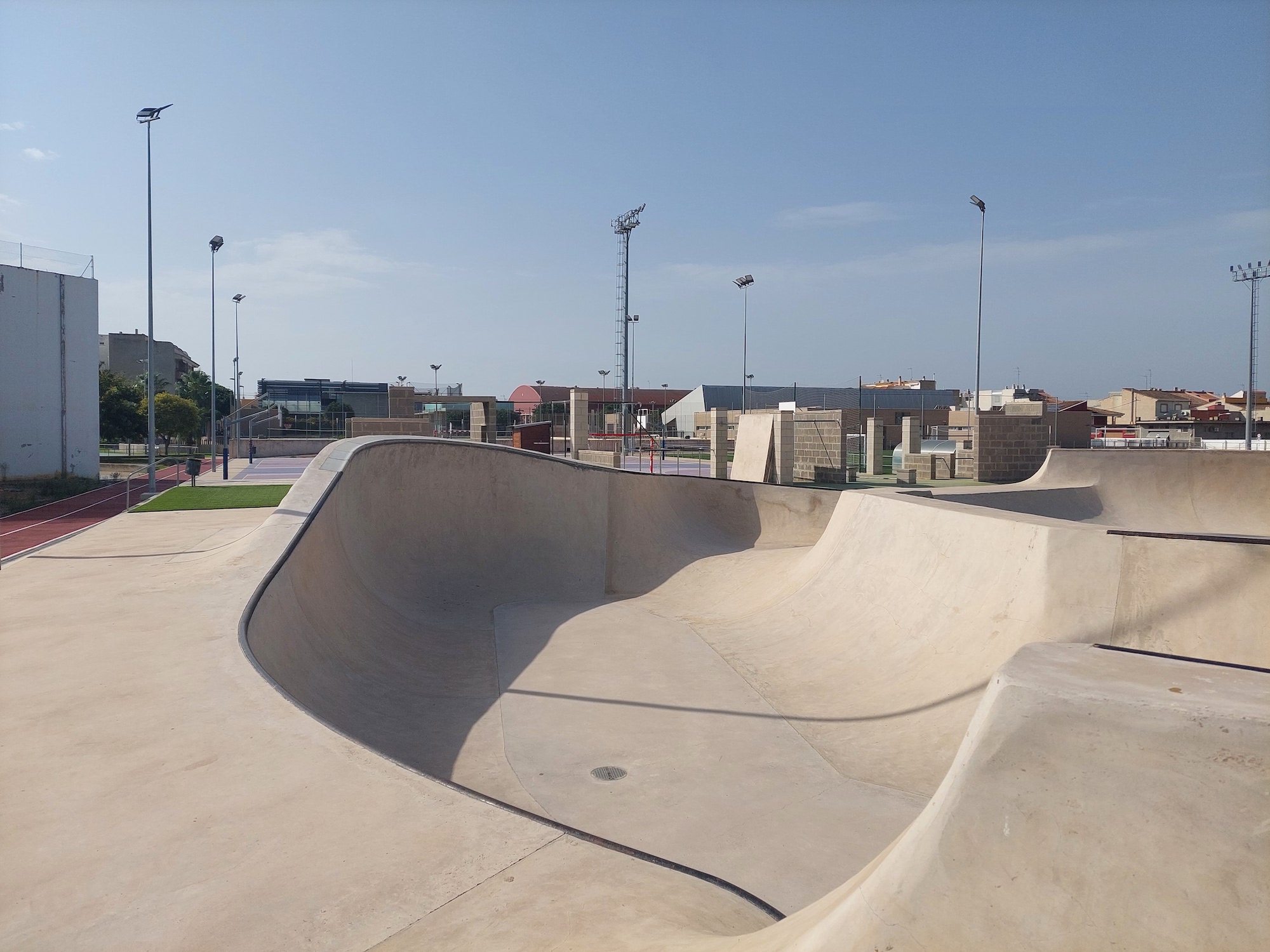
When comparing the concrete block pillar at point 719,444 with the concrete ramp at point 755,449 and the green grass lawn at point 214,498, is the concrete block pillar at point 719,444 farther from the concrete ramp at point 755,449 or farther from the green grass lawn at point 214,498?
the green grass lawn at point 214,498

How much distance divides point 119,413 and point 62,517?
3048 cm

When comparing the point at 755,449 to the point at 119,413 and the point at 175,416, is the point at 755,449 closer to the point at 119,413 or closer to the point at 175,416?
the point at 119,413

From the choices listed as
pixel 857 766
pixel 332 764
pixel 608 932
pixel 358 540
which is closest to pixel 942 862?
pixel 608 932

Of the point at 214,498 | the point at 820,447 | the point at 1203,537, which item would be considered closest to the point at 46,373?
the point at 214,498

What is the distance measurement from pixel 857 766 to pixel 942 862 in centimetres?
480

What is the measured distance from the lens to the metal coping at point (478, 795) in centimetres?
388

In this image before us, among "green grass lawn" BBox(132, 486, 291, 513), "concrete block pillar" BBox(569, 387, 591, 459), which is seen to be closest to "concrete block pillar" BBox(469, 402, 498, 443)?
"concrete block pillar" BBox(569, 387, 591, 459)

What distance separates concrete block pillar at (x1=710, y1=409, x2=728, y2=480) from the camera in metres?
30.1

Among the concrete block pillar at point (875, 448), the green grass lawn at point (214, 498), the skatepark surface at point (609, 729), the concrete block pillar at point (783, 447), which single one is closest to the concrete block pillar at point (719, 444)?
the concrete block pillar at point (783, 447)

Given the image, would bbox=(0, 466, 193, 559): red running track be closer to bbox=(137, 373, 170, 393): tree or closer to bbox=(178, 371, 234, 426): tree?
bbox=(137, 373, 170, 393): tree

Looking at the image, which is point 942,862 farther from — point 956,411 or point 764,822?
point 956,411

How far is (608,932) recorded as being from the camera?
10.3 feet

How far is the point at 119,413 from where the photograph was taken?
1768 inches

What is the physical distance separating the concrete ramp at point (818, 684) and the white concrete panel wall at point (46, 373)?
926 inches
